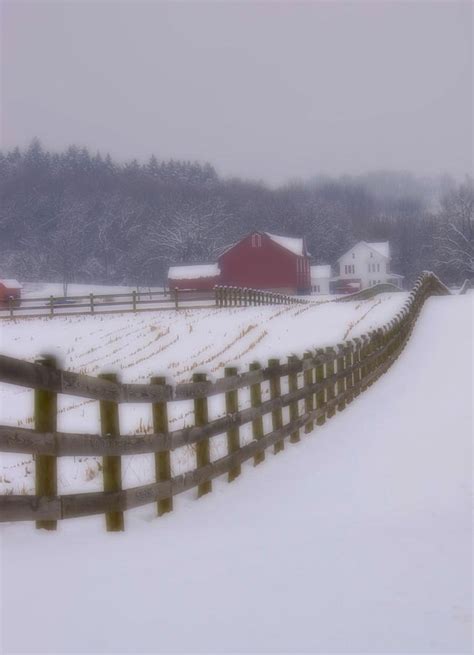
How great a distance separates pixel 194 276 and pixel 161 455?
8045 centimetres

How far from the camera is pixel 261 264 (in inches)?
3209

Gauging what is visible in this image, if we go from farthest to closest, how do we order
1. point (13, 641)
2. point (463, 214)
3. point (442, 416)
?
1. point (463, 214)
2. point (442, 416)
3. point (13, 641)

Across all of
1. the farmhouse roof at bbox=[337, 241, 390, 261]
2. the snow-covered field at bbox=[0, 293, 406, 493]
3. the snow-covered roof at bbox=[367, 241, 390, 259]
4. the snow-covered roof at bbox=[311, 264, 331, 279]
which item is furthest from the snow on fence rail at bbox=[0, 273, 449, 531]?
the snow-covered roof at bbox=[367, 241, 390, 259]

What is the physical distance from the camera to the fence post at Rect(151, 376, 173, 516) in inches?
259

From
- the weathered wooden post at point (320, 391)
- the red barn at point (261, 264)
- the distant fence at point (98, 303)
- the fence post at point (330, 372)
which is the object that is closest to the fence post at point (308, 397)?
the weathered wooden post at point (320, 391)

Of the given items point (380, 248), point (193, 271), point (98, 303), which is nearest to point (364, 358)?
point (98, 303)

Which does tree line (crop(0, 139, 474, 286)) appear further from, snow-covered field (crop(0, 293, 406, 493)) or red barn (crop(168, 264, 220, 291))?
snow-covered field (crop(0, 293, 406, 493))

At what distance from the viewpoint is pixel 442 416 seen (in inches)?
476

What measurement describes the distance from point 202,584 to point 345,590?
90 cm

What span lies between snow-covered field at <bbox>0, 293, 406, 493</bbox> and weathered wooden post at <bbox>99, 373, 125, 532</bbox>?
664 mm

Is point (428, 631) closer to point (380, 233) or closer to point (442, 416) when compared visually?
point (442, 416)

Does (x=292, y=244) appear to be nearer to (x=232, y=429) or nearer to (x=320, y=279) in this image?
(x=320, y=279)

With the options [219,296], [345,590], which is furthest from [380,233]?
[345,590]

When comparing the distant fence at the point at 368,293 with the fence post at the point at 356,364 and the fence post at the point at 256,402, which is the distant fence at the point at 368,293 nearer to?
the fence post at the point at 356,364
